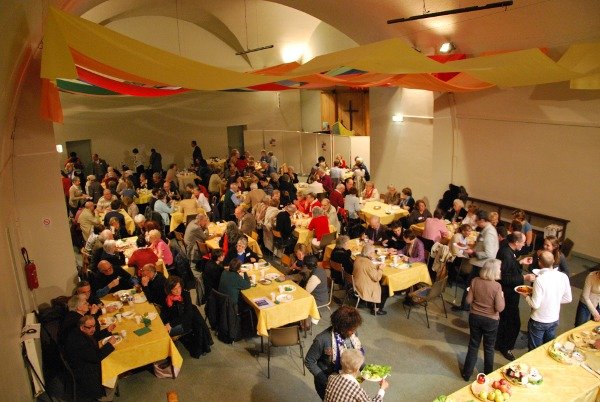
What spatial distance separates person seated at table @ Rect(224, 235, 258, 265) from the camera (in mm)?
6910

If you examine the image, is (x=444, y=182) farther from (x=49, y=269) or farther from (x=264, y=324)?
(x=49, y=269)

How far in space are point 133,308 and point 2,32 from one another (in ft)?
12.7

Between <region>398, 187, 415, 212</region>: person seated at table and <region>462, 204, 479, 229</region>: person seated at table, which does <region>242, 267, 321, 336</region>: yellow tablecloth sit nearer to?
<region>462, 204, 479, 229</region>: person seated at table

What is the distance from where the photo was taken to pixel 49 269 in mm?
6738

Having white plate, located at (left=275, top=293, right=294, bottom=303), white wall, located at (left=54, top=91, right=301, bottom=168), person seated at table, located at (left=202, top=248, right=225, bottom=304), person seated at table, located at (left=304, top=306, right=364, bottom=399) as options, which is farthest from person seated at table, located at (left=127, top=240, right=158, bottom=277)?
white wall, located at (left=54, top=91, right=301, bottom=168)

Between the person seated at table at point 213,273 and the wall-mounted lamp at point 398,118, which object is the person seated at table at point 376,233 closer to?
the person seated at table at point 213,273

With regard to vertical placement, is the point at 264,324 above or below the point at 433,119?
below

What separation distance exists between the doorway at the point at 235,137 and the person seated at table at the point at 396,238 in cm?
1310

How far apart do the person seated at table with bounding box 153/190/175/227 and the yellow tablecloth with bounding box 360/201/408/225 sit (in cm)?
425

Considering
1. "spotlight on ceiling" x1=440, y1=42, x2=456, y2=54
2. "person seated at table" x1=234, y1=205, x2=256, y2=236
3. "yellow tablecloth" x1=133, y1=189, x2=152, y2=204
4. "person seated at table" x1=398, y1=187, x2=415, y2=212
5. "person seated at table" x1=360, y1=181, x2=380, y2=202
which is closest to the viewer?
"person seated at table" x1=234, y1=205, x2=256, y2=236

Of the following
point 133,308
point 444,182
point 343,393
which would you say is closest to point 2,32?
point 343,393

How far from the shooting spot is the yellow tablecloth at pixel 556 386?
3811 millimetres

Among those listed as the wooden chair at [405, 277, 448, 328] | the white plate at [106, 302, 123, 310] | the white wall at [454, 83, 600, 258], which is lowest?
the wooden chair at [405, 277, 448, 328]

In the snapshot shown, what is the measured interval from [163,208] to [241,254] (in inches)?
139
